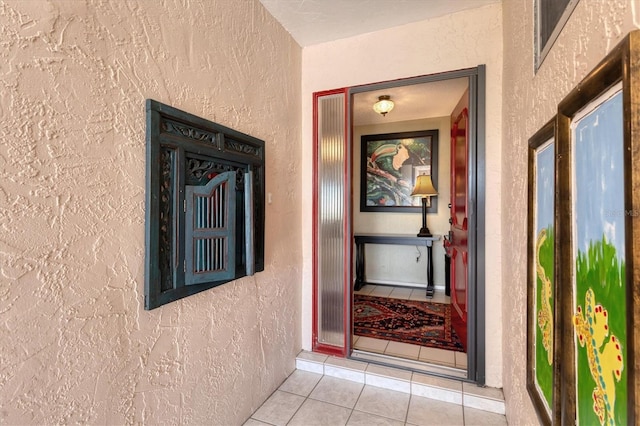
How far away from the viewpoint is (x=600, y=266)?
0.60 metres

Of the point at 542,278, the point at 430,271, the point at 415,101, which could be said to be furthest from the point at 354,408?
the point at 415,101

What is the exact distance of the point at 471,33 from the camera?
78.0 inches

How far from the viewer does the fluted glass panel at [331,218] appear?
2.36m

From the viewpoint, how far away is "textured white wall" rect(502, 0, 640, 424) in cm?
63

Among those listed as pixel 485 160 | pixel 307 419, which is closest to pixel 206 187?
pixel 307 419

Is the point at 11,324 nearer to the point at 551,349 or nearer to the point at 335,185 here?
the point at 551,349

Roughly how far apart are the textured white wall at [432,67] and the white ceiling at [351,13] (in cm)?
7

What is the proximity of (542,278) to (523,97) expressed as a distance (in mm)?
853

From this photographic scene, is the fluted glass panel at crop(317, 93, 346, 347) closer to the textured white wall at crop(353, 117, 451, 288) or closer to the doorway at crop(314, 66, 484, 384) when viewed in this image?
the doorway at crop(314, 66, 484, 384)

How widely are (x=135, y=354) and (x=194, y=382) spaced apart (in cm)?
38

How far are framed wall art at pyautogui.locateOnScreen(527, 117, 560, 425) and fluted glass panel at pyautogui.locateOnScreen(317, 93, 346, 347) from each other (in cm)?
138

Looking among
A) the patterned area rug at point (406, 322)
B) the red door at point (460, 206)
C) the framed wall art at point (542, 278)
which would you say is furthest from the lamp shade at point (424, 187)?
the framed wall art at point (542, 278)

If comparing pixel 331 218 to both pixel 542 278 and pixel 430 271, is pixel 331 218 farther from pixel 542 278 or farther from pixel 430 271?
pixel 430 271

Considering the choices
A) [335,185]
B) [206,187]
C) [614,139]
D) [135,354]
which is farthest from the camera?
[335,185]
